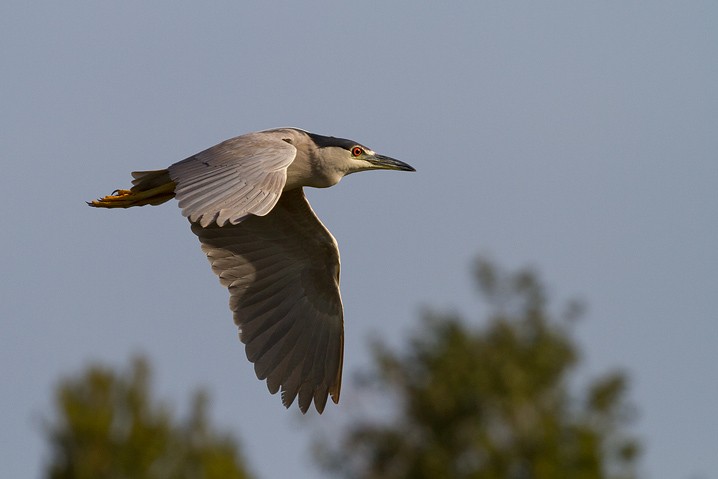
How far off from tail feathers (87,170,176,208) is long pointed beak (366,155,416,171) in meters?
1.65

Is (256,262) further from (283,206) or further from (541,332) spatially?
(541,332)

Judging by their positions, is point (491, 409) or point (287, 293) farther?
point (491, 409)

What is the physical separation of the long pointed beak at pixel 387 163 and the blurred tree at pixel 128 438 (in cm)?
1423

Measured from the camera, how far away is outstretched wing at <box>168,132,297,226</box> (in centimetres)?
948

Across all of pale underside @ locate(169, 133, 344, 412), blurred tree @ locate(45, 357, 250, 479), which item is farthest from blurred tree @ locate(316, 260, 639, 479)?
pale underside @ locate(169, 133, 344, 412)

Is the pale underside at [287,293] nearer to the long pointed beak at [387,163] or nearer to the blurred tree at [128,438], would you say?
the long pointed beak at [387,163]

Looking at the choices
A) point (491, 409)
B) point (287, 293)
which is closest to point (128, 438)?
point (491, 409)

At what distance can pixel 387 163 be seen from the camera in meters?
12.1

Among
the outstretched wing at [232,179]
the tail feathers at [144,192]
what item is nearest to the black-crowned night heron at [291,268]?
the tail feathers at [144,192]

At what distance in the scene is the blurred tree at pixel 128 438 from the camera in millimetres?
25312

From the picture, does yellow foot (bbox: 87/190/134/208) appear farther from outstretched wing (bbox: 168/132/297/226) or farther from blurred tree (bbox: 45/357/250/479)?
blurred tree (bbox: 45/357/250/479)

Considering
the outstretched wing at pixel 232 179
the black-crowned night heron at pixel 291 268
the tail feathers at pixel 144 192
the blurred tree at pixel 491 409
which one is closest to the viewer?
the outstretched wing at pixel 232 179

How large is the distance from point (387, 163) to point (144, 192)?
1.97 metres

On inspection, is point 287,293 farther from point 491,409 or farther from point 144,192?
point 491,409
